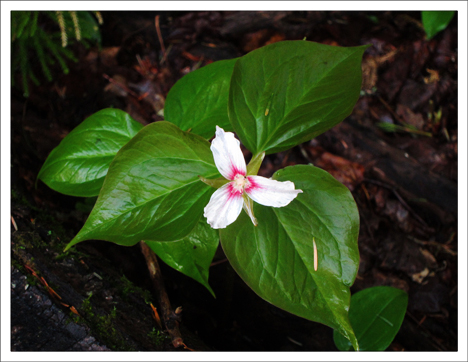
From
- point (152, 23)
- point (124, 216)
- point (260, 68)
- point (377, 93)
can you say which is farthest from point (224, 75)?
point (377, 93)

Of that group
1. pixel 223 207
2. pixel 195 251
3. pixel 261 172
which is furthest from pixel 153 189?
pixel 261 172

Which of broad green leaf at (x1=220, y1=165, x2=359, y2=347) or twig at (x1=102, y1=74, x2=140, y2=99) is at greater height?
twig at (x1=102, y1=74, x2=140, y2=99)

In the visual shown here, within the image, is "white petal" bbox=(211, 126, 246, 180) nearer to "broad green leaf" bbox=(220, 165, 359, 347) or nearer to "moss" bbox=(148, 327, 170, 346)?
"broad green leaf" bbox=(220, 165, 359, 347)

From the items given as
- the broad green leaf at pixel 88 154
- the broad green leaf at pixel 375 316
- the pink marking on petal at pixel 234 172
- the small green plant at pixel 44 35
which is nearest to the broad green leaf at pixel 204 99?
the broad green leaf at pixel 88 154

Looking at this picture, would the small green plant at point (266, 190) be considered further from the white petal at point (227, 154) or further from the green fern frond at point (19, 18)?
the green fern frond at point (19, 18)

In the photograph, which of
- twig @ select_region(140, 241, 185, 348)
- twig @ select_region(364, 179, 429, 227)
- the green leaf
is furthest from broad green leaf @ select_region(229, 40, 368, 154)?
the green leaf

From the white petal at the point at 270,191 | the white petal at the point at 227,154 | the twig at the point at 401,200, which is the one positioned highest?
the white petal at the point at 227,154
